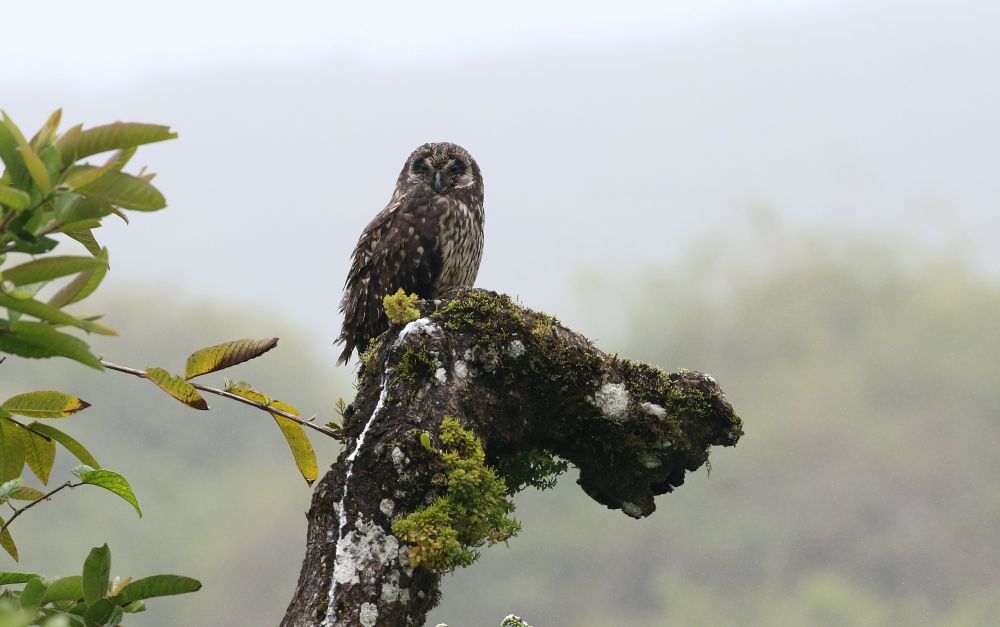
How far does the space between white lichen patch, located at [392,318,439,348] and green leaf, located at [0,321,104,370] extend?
1.37 meters

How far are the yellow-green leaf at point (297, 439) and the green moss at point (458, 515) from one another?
0.35 meters

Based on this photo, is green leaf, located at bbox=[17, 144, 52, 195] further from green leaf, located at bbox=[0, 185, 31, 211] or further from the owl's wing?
the owl's wing

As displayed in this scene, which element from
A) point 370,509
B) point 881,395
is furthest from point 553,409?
point 881,395

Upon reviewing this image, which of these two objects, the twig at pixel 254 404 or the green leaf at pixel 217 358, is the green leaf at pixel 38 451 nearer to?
the twig at pixel 254 404

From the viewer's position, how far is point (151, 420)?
190 feet

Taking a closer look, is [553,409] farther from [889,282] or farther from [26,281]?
[889,282]

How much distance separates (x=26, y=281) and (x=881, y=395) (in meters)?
75.4

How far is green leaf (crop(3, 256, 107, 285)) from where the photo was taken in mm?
1893

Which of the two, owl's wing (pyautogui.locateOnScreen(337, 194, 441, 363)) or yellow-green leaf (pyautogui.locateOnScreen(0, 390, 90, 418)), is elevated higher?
owl's wing (pyautogui.locateOnScreen(337, 194, 441, 363))

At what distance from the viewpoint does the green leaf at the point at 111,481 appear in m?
2.37

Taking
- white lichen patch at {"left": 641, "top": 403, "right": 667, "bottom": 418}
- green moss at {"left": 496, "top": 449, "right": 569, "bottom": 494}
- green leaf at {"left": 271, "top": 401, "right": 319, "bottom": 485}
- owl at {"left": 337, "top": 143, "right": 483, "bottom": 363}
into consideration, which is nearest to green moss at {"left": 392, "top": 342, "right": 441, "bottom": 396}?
green leaf at {"left": 271, "top": 401, "right": 319, "bottom": 485}

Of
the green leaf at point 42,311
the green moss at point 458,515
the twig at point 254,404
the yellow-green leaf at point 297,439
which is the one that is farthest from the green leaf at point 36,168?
the green moss at point 458,515

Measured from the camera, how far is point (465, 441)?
3061 mm

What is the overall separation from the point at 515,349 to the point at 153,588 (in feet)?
4.47
